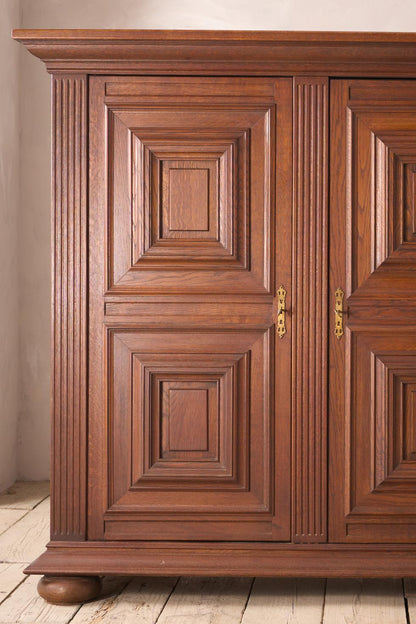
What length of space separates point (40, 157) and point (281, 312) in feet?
6.10

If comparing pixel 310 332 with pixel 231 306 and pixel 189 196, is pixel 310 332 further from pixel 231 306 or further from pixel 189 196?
pixel 189 196

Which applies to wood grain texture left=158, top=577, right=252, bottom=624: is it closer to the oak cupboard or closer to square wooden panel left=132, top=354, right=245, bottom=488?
the oak cupboard

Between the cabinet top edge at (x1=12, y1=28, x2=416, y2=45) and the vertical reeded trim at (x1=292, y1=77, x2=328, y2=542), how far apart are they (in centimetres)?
27

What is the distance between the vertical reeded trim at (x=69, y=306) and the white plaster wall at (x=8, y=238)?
1.28 m

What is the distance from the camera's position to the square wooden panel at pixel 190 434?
2.12m

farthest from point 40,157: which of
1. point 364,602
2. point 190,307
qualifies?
point 364,602

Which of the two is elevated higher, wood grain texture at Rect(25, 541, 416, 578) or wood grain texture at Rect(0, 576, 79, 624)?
wood grain texture at Rect(25, 541, 416, 578)

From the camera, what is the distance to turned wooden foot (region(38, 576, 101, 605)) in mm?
2098

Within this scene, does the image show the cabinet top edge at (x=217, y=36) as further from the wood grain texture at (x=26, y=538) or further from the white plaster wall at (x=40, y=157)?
the wood grain texture at (x=26, y=538)

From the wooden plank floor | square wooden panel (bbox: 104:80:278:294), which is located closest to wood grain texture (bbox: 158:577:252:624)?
the wooden plank floor

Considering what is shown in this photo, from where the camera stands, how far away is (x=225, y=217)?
6.99 feet

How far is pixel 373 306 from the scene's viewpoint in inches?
83.7

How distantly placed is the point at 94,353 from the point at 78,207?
1.39 feet

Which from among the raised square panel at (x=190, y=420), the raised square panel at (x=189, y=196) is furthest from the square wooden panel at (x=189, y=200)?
the raised square panel at (x=190, y=420)
